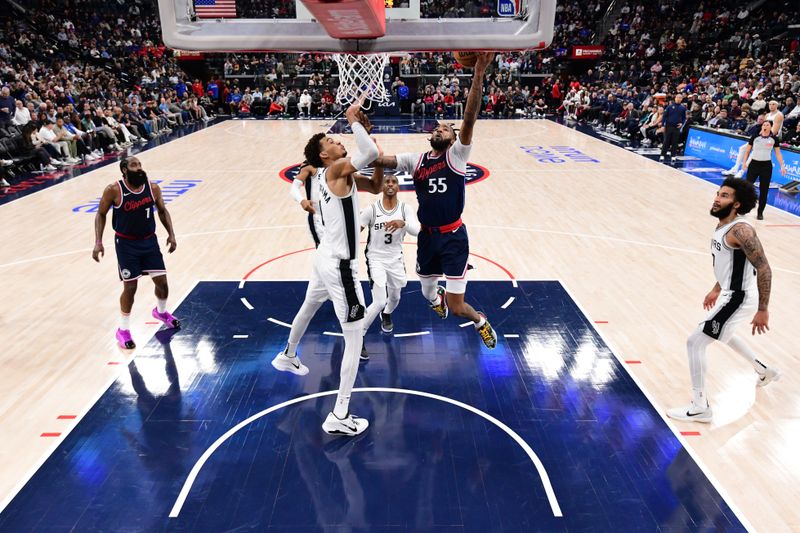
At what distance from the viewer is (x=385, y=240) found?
5.54 m

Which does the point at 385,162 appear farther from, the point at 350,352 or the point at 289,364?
the point at 289,364

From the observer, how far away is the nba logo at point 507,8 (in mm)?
5141

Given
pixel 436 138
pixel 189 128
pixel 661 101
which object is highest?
pixel 436 138

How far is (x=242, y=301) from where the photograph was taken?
6.90 m

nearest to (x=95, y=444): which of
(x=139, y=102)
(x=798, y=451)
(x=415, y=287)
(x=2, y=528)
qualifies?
(x=2, y=528)

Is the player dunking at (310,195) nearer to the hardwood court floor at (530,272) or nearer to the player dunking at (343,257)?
the player dunking at (343,257)

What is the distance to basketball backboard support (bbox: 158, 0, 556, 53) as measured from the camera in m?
5.04

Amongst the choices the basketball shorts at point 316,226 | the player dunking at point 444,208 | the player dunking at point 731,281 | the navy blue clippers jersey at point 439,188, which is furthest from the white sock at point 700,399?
the basketball shorts at point 316,226

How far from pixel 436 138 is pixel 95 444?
3464 mm

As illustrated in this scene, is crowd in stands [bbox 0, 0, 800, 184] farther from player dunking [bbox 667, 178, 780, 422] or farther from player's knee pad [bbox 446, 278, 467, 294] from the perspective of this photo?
player's knee pad [bbox 446, 278, 467, 294]

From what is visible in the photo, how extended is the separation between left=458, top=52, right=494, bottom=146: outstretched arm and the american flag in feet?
7.40

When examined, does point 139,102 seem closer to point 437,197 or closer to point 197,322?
point 197,322

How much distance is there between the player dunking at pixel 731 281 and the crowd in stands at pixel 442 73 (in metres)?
13.7

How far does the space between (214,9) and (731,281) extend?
4.72 meters
